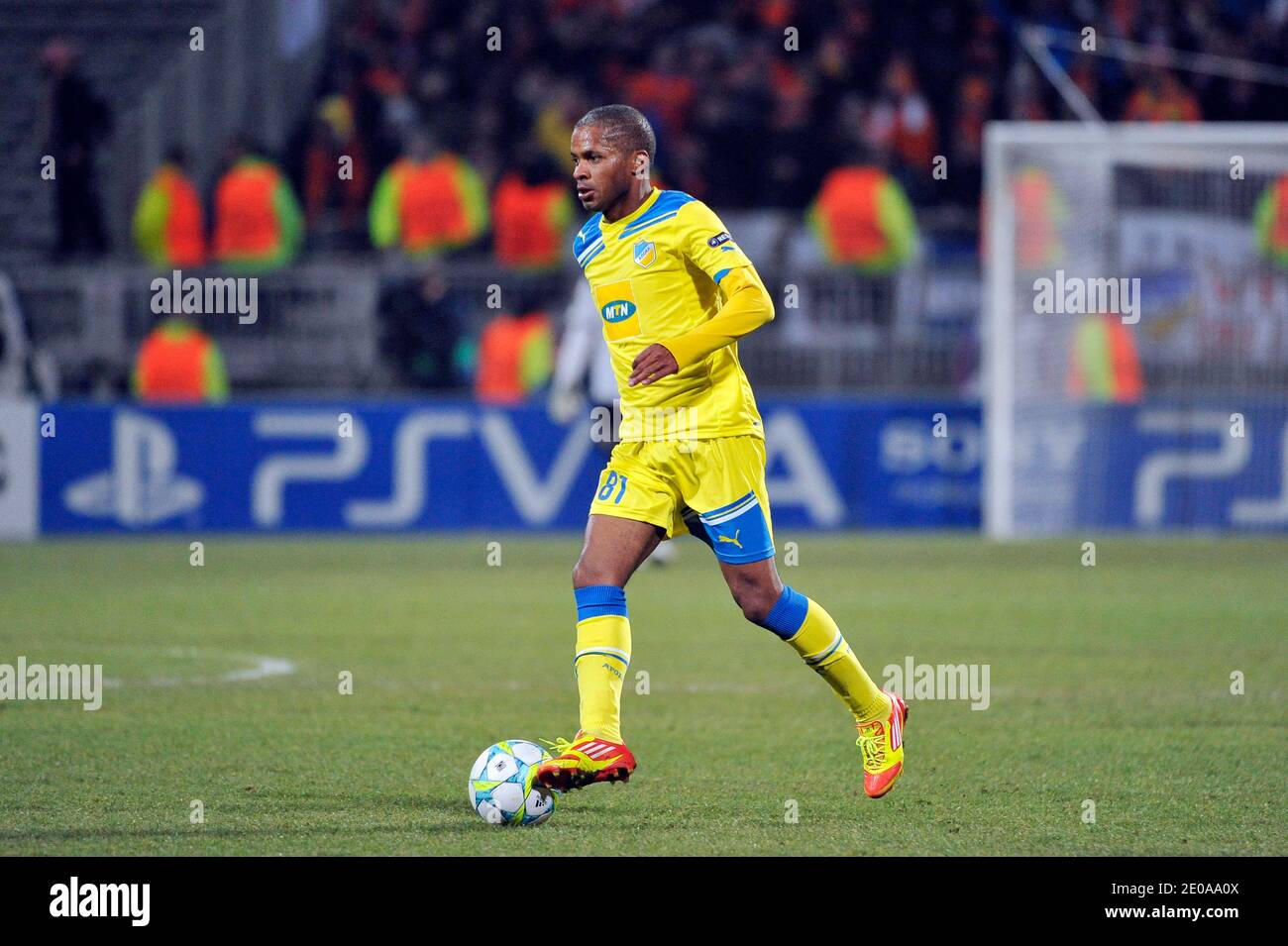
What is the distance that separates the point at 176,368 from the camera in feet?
55.3

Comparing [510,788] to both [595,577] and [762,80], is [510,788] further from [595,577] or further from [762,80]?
[762,80]

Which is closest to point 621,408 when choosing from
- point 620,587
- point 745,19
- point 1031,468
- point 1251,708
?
point 620,587

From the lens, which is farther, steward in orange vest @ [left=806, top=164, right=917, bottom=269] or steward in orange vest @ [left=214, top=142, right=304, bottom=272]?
steward in orange vest @ [left=806, top=164, right=917, bottom=269]

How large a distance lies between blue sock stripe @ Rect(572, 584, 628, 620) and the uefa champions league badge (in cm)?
95

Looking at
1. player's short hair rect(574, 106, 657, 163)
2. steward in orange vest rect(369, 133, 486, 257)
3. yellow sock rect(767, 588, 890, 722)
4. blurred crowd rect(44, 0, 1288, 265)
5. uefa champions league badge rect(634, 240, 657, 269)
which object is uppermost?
blurred crowd rect(44, 0, 1288, 265)

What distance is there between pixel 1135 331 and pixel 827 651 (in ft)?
35.8

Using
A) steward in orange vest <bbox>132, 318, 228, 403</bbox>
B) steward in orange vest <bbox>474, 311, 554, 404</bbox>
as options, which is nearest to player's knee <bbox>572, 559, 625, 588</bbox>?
steward in orange vest <bbox>474, 311, 554, 404</bbox>

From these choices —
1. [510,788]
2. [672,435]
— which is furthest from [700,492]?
[510,788]

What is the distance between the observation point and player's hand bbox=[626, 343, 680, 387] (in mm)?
5680

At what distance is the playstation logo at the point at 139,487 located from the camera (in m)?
16.2

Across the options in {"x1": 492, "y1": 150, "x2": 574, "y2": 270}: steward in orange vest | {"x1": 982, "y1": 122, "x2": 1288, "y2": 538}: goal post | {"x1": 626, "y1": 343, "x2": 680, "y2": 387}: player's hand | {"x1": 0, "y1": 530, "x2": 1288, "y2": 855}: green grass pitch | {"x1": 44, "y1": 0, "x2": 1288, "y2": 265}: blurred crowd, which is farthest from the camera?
{"x1": 44, "y1": 0, "x2": 1288, "y2": 265}: blurred crowd

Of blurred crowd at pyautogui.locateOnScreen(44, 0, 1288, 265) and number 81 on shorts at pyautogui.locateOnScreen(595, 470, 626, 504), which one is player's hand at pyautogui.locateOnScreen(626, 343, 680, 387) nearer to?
number 81 on shorts at pyautogui.locateOnScreen(595, 470, 626, 504)

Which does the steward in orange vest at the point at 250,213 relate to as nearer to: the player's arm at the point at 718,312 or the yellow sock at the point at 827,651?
the player's arm at the point at 718,312

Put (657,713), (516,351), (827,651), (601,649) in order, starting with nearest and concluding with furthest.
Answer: (601,649), (827,651), (657,713), (516,351)
